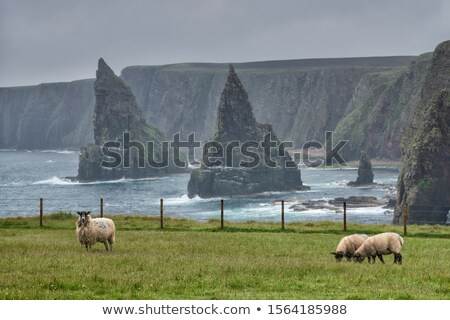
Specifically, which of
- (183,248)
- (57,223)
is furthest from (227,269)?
(57,223)

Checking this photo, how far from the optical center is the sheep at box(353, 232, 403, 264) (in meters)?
27.5

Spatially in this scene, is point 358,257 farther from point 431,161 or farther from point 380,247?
point 431,161

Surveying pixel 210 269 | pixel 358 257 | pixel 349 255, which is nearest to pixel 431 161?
pixel 349 255

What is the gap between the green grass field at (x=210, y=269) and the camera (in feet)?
65.8

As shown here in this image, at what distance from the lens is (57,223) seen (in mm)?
48406

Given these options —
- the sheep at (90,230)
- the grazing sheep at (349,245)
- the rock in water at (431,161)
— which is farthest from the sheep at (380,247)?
the rock in water at (431,161)

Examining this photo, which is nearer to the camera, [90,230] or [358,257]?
[358,257]

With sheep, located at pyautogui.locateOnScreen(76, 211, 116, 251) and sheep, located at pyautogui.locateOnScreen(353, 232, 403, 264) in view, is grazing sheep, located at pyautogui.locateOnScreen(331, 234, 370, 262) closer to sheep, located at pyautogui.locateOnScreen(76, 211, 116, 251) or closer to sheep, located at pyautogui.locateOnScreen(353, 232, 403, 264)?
sheep, located at pyautogui.locateOnScreen(353, 232, 403, 264)

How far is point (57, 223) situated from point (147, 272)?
1011 inches

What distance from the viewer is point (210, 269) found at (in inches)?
964

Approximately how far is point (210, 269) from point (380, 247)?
6.49 meters

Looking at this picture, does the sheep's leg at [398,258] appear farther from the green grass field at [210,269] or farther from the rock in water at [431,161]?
the rock in water at [431,161]

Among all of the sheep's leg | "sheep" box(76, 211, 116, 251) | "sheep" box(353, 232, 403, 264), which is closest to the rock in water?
"sheep" box(76, 211, 116, 251)

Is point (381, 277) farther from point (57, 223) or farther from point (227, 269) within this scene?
point (57, 223)
